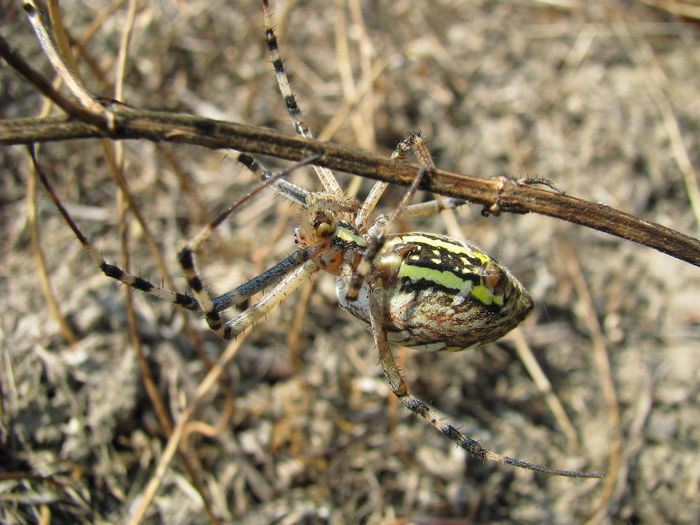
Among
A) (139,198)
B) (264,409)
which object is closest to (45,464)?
(264,409)

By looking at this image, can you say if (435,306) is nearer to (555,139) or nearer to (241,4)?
(555,139)

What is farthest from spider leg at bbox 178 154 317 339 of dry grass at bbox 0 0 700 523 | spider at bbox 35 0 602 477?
dry grass at bbox 0 0 700 523

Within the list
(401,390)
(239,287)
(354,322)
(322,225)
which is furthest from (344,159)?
(354,322)

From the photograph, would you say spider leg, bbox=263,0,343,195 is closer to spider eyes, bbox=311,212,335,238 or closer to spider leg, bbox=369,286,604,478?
spider eyes, bbox=311,212,335,238

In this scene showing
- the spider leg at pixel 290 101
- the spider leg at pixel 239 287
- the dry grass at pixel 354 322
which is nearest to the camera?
the spider leg at pixel 239 287

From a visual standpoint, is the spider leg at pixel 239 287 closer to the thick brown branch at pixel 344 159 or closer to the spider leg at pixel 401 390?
the thick brown branch at pixel 344 159

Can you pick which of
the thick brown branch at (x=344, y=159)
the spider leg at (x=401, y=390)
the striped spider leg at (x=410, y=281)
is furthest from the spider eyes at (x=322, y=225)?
the thick brown branch at (x=344, y=159)

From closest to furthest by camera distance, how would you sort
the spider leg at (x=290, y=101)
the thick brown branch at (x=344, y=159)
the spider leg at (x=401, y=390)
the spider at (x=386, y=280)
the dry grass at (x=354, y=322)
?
the thick brown branch at (x=344, y=159), the spider at (x=386, y=280), the spider leg at (x=401, y=390), the spider leg at (x=290, y=101), the dry grass at (x=354, y=322)
